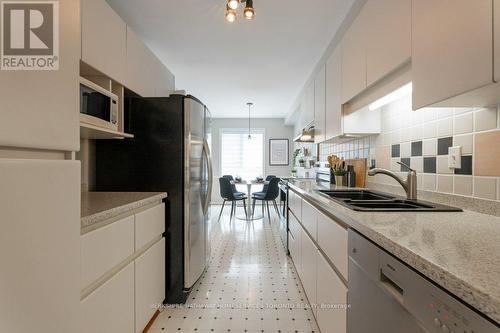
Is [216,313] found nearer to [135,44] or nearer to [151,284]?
[151,284]

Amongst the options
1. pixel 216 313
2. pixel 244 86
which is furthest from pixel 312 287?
pixel 244 86

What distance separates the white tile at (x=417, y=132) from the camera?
53.9 inches

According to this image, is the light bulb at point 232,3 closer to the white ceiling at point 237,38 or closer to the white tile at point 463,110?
the white ceiling at point 237,38

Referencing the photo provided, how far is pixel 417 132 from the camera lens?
1.40 m

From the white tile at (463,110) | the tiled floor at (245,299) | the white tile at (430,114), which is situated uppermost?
the white tile at (430,114)

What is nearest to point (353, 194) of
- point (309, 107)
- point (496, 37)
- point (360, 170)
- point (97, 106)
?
point (360, 170)

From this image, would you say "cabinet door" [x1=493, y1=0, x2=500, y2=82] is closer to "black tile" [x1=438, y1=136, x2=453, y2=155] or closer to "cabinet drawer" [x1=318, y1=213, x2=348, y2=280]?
"black tile" [x1=438, y1=136, x2=453, y2=155]

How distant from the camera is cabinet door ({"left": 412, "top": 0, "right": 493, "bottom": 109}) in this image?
689mm

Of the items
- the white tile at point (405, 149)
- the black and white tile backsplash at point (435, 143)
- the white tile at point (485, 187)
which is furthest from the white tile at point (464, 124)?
the white tile at point (405, 149)

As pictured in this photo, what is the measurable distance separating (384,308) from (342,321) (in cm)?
43

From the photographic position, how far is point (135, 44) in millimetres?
1850

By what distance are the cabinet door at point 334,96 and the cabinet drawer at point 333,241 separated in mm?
942

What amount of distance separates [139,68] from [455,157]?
7.31ft

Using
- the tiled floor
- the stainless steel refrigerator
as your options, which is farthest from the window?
the stainless steel refrigerator
